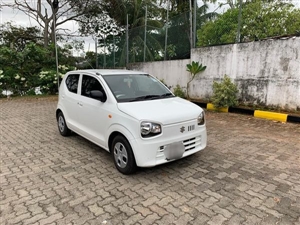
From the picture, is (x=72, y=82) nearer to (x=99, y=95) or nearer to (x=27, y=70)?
(x=99, y=95)

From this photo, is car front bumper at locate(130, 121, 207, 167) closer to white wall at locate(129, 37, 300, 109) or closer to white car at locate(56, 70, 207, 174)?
white car at locate(56, 70, 207, 174)

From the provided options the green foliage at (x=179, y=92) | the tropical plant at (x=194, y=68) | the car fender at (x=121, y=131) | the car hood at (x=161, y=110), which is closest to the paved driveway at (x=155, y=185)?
the car fender at (x=121, y=131)

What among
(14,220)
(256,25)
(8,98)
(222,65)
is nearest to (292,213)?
(14,220)

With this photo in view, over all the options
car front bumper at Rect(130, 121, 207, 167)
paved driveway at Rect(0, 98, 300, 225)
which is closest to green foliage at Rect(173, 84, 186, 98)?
paved driveway at Rect(0, 98, 300, 225)

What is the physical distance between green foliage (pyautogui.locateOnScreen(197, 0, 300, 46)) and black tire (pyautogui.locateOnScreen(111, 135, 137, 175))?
23.3ft

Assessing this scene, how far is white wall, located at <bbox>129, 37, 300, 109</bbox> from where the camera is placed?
632 centimetres

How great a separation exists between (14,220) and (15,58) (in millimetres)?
12524

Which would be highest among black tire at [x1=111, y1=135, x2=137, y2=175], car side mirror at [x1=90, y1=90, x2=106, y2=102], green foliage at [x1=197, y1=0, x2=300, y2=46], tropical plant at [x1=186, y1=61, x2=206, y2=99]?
green foliage at [x1=197, y1=0, x2=300, y2=46]

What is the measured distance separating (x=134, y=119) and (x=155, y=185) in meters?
0.95

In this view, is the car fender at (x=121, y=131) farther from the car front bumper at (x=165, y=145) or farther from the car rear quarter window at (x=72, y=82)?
the car rear quarter window at (x=72, y=82)

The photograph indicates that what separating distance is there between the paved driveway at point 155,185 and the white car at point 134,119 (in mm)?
351

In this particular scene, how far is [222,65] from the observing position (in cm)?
790

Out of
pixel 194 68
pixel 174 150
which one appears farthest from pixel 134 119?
pixel 194 68

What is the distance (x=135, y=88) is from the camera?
402 cm
